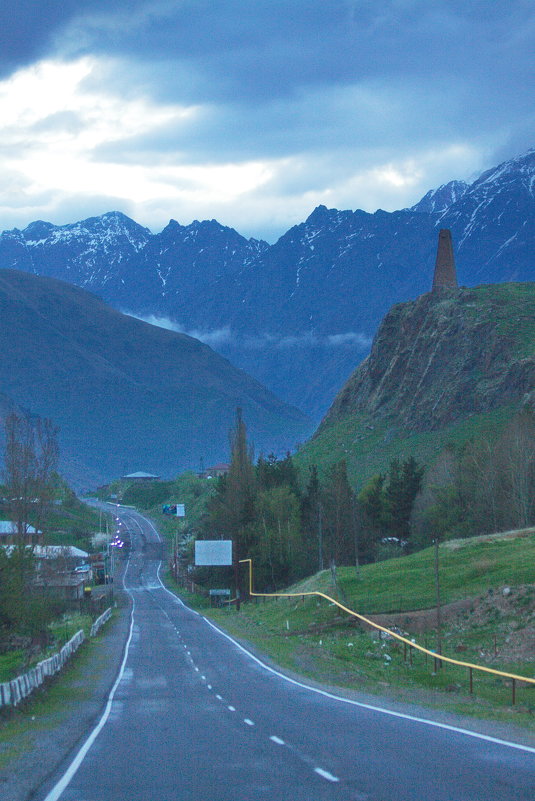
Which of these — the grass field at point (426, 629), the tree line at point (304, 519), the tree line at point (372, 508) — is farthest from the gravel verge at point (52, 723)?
the tree line at point (304, 519)

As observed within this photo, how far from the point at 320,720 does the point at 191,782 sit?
840 centimetres

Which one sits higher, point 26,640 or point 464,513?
point 464,513

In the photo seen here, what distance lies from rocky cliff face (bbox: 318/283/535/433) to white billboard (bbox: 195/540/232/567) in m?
60.2

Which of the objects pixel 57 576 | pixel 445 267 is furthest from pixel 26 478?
pixel 445 267

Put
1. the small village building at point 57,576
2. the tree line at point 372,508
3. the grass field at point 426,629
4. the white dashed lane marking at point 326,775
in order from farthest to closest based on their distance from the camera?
the tree line at point 372,508
the small village building at point 57,576
the grass field at point 426,629
the white dashed lane marking at point 326,775

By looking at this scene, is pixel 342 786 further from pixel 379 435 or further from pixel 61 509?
pixel 61 509

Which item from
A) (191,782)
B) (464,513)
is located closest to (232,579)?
(464,513)

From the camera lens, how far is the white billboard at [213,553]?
92.9 metres

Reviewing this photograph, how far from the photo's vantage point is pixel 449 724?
2142 cm

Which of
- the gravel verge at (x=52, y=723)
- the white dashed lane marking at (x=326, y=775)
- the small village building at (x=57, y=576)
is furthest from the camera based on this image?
the small village building at (x=57, y=576)

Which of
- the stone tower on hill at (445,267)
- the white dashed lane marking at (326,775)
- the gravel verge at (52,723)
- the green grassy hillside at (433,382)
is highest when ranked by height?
the stone tower on hill at (445,267)

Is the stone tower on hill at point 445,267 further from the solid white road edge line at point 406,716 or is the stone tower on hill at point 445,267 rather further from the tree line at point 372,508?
the solid white road edge line at point 406,716

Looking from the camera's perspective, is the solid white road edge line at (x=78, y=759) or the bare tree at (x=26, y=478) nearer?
the solid white road edge line at (x=78, y=759)

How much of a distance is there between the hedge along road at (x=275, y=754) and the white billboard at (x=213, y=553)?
6076 cm
